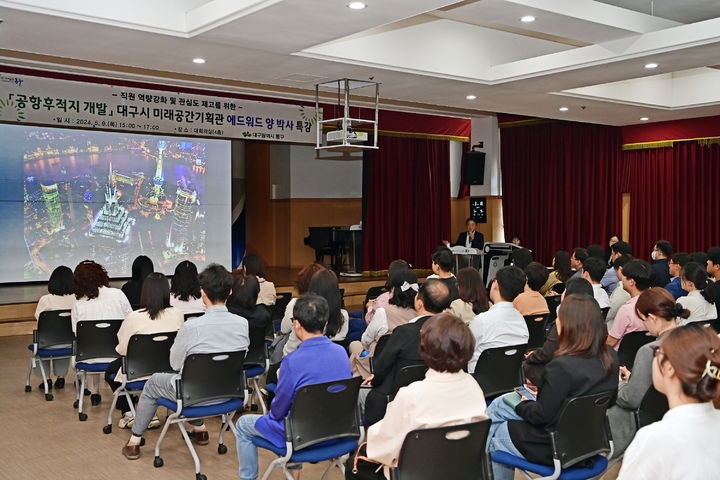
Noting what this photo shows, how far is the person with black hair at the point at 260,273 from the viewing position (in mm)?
6406

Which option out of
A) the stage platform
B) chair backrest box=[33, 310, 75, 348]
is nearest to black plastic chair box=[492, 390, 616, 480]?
chair backrest box=[33, 310, 75, 348]

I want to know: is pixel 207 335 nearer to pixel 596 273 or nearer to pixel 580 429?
pixel 580 429

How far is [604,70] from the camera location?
855 cm

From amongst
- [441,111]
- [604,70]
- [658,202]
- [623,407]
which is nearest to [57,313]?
[623,407]

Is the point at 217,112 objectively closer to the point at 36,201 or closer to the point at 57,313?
the point at 36,201

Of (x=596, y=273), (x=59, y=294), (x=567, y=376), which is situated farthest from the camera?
(x=59, y=294)

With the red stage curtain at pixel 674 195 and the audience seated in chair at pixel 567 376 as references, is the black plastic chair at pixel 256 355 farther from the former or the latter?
the red stage curtain at pixel 674 195

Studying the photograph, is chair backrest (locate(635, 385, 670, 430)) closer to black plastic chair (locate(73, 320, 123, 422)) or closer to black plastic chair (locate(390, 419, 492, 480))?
black plastic chair (locate(390, 419, 492, 480))

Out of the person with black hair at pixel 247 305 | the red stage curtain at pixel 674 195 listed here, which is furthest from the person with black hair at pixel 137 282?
the red stage curtain at pixel 674 195

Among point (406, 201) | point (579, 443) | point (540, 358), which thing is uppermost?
point (406, 201)

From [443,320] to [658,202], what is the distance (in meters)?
11.0

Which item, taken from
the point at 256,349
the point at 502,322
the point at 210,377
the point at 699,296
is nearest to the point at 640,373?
the point at 502,322

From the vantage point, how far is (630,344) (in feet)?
15.2

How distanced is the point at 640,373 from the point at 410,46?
5.83 metres
